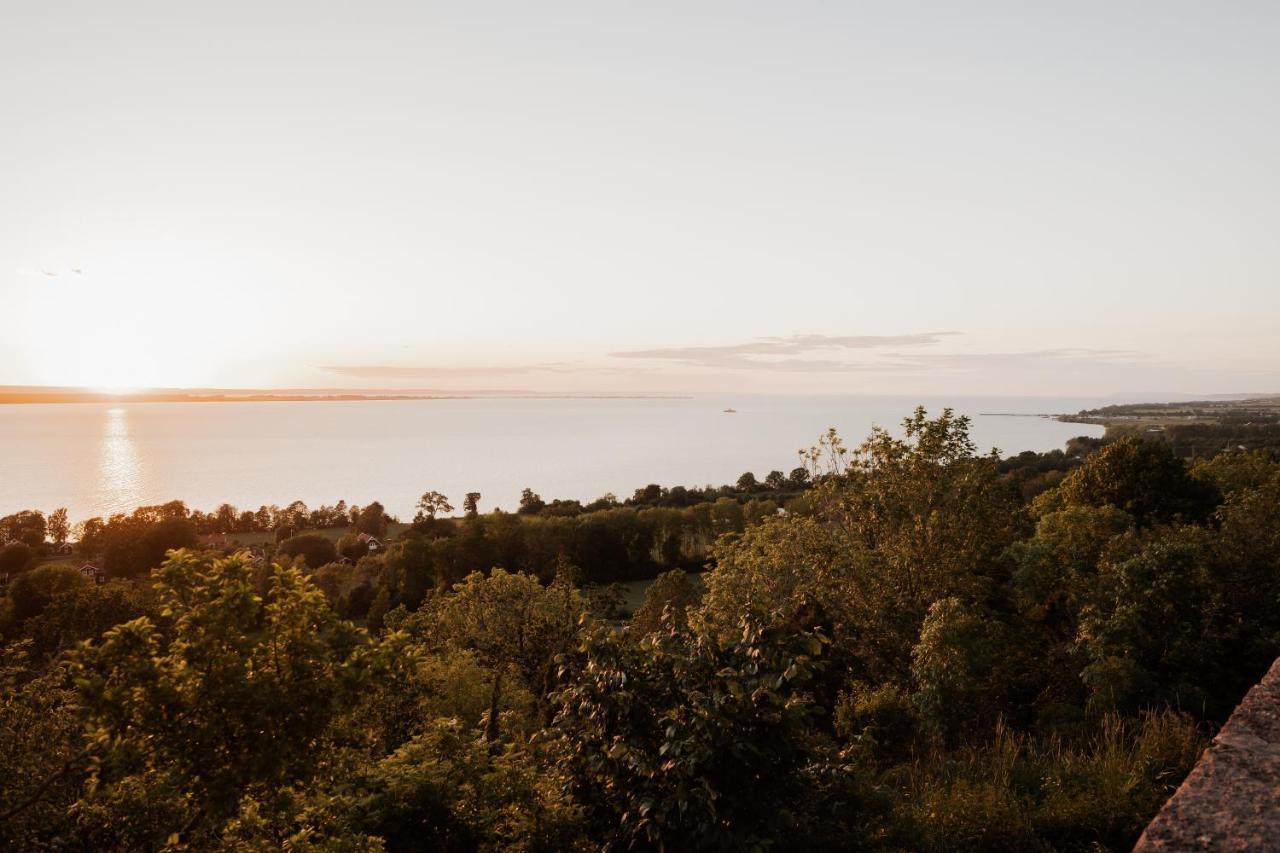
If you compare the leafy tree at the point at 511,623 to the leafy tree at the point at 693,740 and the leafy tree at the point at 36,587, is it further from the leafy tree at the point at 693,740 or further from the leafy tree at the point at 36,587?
the leafy tree at the point at 36,587

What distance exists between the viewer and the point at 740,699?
691cm

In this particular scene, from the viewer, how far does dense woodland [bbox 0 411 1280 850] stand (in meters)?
5.98

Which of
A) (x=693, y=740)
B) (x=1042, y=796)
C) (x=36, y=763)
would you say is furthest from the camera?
(x=1042, y=796)

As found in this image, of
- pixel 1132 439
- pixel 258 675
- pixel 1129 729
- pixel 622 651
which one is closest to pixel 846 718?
pixel 1129 729

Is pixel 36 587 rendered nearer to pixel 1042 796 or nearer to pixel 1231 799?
pixel 1042 796

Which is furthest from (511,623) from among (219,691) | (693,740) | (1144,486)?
(1144,486)

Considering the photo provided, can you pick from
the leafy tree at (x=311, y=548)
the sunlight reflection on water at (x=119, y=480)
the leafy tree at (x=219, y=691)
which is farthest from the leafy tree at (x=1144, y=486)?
the sunlight reflection on water at (x=119, y=480)

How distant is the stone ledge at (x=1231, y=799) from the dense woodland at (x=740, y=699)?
2897 millimetres

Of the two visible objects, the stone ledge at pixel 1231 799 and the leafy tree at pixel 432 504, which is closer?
the stone ledge at pixel 1231 799

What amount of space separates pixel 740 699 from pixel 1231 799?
3803 millimetres

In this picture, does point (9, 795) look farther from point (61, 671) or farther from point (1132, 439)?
point (1132, 439)

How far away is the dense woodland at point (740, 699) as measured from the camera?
5.98m

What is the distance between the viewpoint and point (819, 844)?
7.45m

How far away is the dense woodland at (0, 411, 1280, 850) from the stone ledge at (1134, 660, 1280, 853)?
2.90 m
